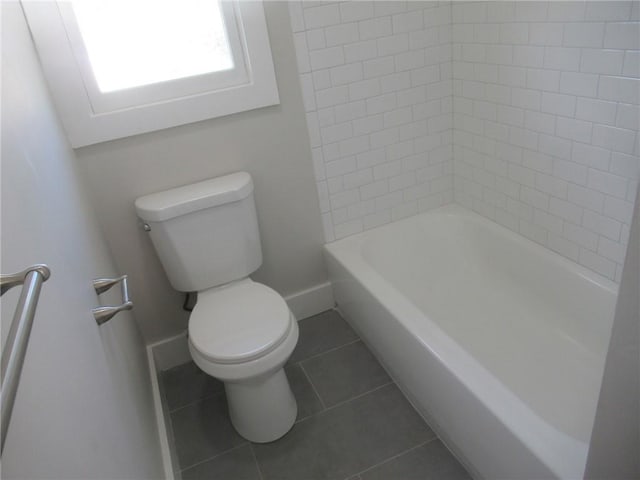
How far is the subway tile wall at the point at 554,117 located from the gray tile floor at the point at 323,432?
0.90m

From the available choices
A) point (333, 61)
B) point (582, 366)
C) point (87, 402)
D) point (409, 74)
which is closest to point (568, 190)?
point (582, 366)

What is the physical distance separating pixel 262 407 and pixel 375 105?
1358 millimetres

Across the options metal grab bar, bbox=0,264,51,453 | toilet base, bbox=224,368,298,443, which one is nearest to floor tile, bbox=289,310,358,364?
toilet base, bbox=224,368,298,443

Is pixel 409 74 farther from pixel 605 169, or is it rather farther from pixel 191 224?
pixel 191 224

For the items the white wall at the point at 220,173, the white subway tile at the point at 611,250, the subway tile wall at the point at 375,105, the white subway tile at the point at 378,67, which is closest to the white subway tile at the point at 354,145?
the subway tile wall at the point at 375,105

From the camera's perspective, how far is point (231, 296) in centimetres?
191

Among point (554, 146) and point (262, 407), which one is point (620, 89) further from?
point (262, 407)

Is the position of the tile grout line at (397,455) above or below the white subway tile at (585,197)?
below

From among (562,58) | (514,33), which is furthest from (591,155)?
(514,33)

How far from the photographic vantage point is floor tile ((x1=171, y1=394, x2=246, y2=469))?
182 cm

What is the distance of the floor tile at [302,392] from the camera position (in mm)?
1938

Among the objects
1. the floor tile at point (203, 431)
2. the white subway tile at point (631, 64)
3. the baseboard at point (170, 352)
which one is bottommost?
the floor tile at point (203, 431)

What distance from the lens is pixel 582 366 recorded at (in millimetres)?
1791

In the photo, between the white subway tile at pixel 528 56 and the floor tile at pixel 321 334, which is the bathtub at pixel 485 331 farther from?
the white subway tile at pixel 528 56
